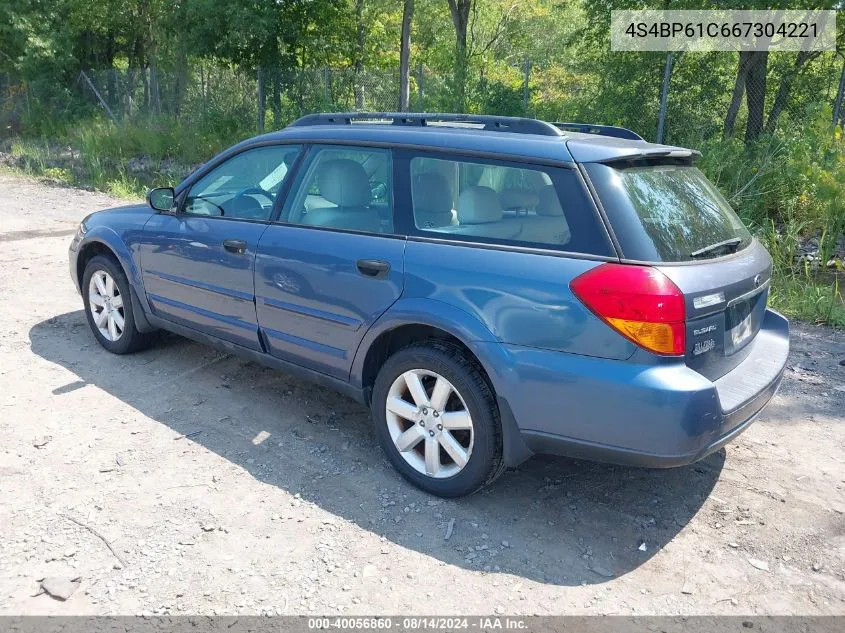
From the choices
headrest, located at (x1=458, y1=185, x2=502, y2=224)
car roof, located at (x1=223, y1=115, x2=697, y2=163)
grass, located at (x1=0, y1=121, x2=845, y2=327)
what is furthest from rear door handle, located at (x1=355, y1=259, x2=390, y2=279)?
grass, located at (x1=0, y1=121, x2=845, y2=327)

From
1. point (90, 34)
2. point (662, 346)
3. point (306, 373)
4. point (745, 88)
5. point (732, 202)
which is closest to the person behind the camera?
point (662, 346)

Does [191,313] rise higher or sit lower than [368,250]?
lower

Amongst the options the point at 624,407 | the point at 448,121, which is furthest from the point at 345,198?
the point at 624,407

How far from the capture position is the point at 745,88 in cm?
1155

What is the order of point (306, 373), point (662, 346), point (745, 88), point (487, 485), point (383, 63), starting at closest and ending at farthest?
point (662, 346) → point (487, 485) → point (306, 373) → point (745, 88) → point (383, 63)

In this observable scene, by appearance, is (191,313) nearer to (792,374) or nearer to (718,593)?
(718,593)

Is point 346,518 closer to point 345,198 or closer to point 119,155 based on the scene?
point 345,198

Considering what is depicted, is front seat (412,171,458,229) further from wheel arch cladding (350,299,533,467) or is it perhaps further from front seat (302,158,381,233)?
wheel arch cladding (350,299,533,467)

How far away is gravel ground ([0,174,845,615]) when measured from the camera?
2.86 meters

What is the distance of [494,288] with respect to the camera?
3170mm

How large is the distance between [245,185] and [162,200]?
68 cm

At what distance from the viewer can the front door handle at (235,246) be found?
13.8ft

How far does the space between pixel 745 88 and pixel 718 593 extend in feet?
35.0

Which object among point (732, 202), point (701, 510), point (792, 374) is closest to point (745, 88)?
point (732, 202)
